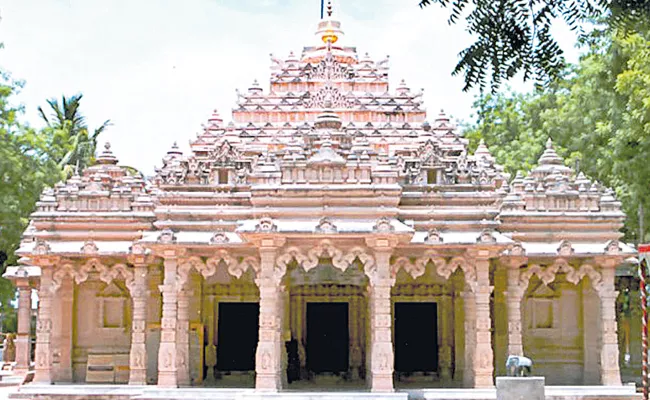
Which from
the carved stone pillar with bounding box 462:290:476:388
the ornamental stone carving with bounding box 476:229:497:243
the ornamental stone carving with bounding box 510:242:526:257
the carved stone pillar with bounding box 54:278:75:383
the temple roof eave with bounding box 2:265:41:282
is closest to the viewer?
the ornamental stone carving with bounding box 476:229:497:243

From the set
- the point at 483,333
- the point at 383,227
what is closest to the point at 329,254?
the point at 383,227

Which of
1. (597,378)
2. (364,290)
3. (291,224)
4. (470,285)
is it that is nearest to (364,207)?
(291,224)

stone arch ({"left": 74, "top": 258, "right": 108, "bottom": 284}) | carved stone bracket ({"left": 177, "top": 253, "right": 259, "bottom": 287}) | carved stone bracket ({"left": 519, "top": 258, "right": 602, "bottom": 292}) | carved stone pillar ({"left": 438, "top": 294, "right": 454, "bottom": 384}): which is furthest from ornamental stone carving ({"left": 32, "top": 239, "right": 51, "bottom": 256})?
carved stone bracket ({"left": 519, "top": 258, "right": 602, "bottom": 292})

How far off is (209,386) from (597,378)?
8052mm

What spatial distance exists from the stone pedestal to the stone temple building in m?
3.14

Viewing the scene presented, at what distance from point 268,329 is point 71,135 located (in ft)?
89.7

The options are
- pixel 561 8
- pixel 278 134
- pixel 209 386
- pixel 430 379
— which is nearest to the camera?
pixel 561 8

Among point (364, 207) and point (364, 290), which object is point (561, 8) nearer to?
point (364, 207)

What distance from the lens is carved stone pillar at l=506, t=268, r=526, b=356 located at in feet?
58.5

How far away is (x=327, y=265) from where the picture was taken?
20.1m

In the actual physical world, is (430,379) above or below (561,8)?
below

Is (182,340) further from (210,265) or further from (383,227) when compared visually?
(383,227)

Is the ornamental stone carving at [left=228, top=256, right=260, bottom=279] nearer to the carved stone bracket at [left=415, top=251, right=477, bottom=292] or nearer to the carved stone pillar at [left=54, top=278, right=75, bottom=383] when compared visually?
the carved stone bracket at [left=415, top=251, right=477, bottom=292]

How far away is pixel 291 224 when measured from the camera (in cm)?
1648
